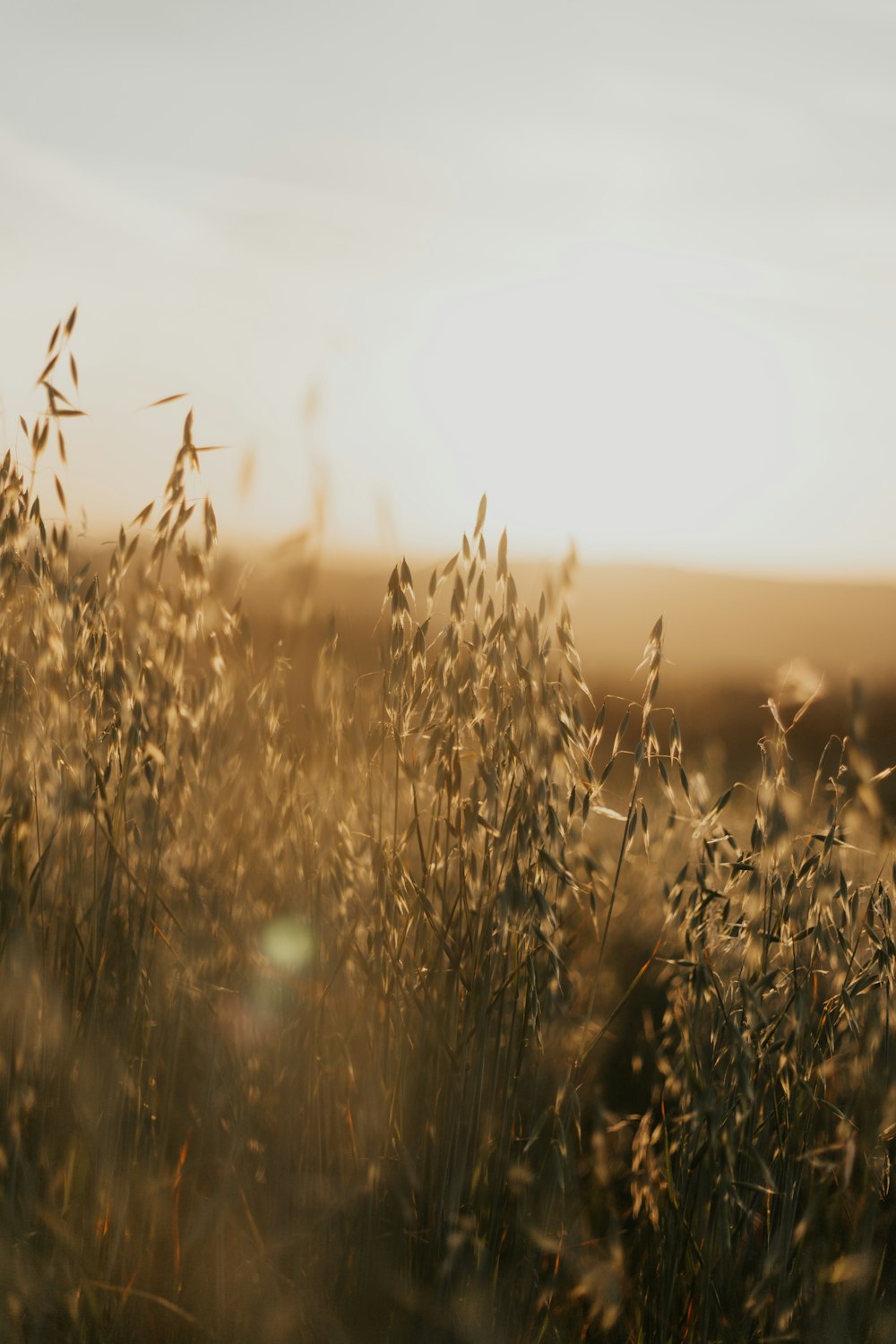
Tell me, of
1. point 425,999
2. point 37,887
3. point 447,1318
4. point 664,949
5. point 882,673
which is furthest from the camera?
point 664,949

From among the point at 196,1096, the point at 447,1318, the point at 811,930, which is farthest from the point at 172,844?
the point at 811,930

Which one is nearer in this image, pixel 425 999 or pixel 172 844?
pixel 425 999

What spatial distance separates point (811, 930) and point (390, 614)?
0.83 meters

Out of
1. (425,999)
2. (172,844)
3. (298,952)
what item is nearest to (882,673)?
(425,999)

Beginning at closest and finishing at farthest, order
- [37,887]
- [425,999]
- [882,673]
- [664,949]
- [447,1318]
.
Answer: [447,1318]
[425,999]
[37,887]
[882,673]
[664,949]

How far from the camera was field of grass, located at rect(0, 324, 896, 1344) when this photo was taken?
1.58 m

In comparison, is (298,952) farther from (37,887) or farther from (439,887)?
(37,887)

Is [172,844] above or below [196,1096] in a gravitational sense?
above

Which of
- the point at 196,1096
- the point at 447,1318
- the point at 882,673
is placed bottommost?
the point at 447,1318

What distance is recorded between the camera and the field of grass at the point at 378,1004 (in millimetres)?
1582

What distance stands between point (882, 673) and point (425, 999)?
98 cm

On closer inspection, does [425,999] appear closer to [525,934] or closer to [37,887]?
[525,934]

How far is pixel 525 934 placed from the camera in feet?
5.56

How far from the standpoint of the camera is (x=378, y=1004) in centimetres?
173
